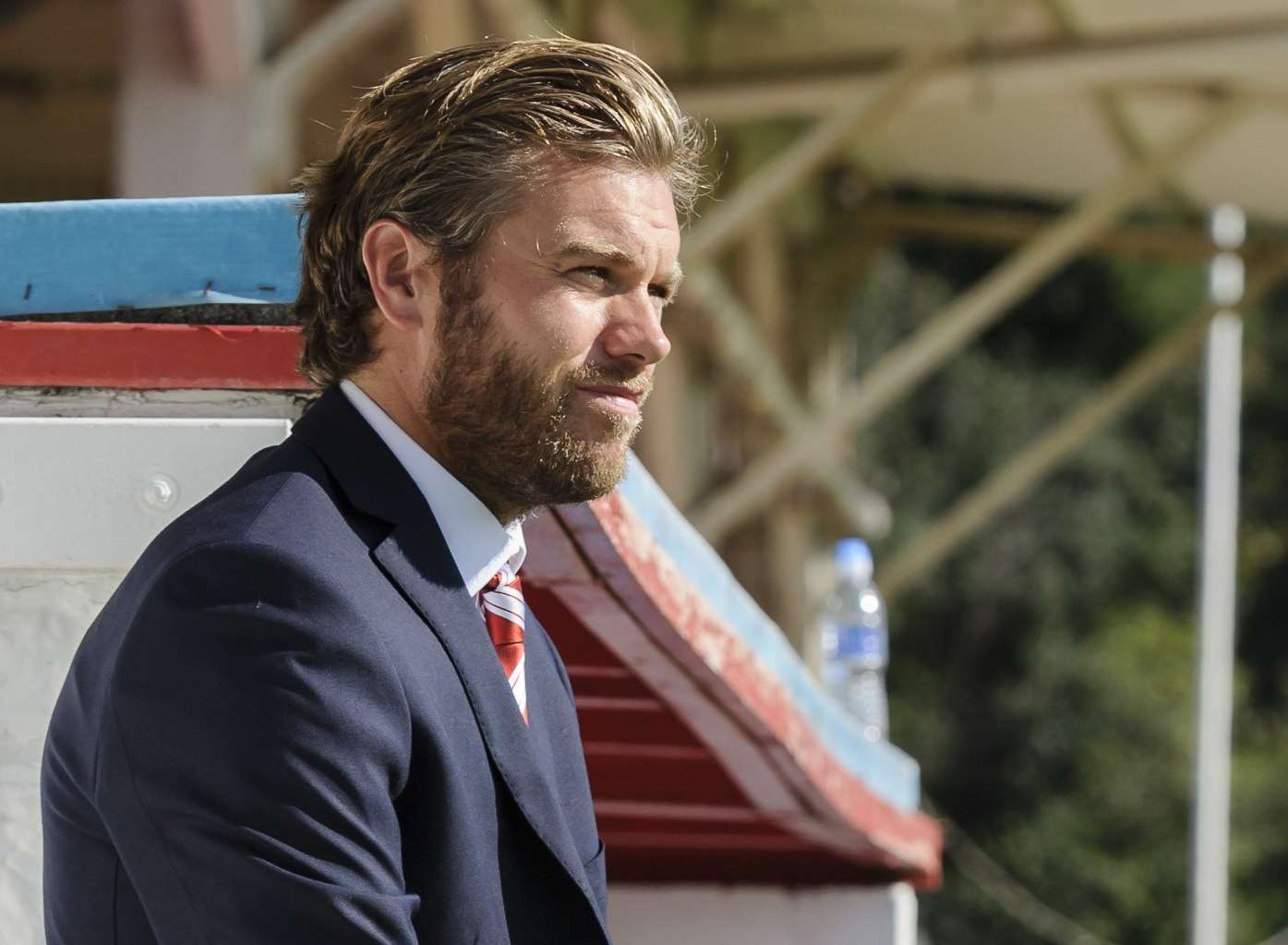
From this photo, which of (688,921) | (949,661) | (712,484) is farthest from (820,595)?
(949,661)

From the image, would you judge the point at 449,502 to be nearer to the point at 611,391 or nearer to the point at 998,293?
the point at 611,391

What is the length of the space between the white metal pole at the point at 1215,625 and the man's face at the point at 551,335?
29.0 feet

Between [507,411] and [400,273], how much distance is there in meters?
0.13

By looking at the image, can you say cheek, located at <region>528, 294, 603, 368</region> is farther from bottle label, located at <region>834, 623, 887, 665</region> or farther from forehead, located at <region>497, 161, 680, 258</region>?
bottle label, located at <region>834, 623, 887, 665</region>

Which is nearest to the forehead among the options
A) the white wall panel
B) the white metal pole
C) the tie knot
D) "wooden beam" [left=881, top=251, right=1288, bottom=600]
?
the tie knot

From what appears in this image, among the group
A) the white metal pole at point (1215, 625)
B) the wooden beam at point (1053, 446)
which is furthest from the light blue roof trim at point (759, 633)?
the white metal pole at point (1215, 625)

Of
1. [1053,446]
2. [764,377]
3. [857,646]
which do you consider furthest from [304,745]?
[1053,446]

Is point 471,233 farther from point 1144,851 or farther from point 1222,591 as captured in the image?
point 1144,851

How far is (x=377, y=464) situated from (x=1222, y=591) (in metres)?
10.2

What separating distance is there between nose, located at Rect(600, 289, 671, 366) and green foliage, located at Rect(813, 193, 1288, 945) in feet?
49.3

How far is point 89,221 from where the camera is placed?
5.82 ft

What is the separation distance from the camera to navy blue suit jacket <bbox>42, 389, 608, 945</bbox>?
3.92 feet

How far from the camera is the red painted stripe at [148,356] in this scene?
1711mm

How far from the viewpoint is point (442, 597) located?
138 centimetres
